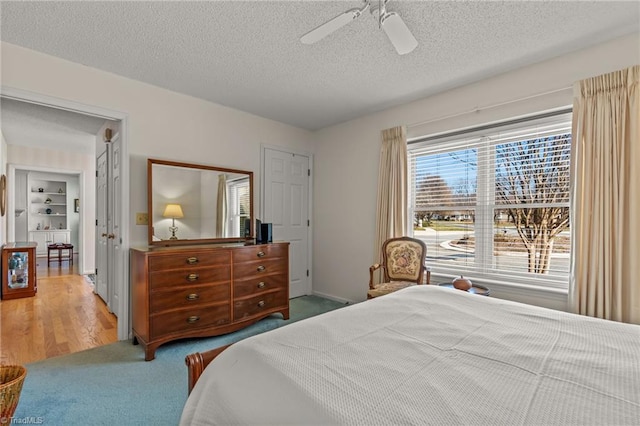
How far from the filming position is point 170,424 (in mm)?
1784

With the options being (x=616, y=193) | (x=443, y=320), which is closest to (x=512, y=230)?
(x=616, y=193)

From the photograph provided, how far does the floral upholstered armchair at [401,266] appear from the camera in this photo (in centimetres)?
323

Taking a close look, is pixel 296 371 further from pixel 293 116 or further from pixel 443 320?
pixel 293 116

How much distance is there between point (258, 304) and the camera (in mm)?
3342

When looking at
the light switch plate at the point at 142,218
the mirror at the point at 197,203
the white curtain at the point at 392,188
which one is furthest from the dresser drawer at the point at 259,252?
the white curtain at the point at 392,188

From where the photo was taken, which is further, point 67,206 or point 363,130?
point 67,206

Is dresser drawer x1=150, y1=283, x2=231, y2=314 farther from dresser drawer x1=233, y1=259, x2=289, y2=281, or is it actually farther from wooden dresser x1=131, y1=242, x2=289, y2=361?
dresser drawer x1=233, y1=259, x2=289, y2=281

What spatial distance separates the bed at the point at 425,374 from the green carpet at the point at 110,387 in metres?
1.11

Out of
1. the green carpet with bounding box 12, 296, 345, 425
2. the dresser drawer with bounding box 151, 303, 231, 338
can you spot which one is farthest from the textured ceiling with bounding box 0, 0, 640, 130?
the green carpet with bounding box 12, 296, 345, 425

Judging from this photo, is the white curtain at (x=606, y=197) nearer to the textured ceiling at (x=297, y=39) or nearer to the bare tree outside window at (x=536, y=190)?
the bare tree outside window at (x=536, y=190)

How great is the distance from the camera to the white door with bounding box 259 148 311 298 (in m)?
4.24

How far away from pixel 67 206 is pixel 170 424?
347 inches

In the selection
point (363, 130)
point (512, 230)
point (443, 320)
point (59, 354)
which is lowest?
point (59, 354)

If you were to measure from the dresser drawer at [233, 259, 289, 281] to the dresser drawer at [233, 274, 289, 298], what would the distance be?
0.04 metres
